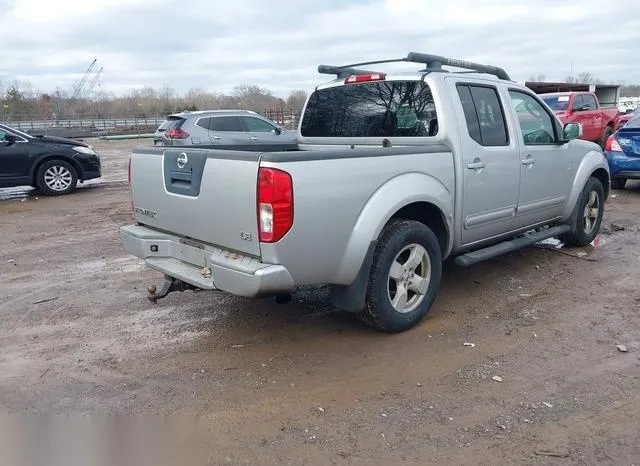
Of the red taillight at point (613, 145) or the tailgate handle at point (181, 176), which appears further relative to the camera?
the red taillight at point (613, 145)

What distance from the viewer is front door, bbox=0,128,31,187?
1068 cm

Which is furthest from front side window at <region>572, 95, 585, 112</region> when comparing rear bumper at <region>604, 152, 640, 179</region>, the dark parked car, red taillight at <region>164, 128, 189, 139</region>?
red taillight at <region>164, 128, 189, 139</region>

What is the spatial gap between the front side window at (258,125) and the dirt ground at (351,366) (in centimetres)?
969

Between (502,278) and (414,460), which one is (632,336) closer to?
(502,278)

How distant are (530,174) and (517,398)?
2569 millimetres

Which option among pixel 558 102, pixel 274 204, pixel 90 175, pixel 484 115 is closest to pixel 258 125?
pixel 90 175

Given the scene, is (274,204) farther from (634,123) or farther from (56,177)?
(56,177)

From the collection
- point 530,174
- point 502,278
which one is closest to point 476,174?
point 530,174

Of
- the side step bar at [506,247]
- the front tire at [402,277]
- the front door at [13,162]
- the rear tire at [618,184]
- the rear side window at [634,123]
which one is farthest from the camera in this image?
the rear tire at [618,184]

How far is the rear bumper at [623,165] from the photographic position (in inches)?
381

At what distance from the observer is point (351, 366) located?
3.66 m

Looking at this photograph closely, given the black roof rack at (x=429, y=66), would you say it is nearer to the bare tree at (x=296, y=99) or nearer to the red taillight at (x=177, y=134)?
the red taillight at (x=177, y=134)

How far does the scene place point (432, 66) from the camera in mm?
4527

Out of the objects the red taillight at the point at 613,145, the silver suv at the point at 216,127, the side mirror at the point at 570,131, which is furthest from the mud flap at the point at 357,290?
the silver suv at the point at 216,127
